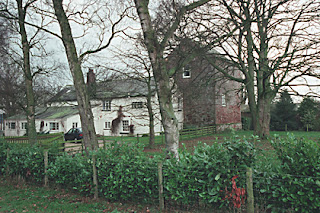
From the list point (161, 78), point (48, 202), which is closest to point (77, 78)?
point (161, 78)

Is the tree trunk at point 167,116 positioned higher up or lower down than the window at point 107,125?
higher up

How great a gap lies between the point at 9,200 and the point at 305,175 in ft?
23.9

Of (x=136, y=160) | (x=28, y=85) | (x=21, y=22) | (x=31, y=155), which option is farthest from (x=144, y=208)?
(x=21, y=22)

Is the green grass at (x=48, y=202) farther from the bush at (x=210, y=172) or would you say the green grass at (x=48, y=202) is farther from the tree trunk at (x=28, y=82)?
the tree trunk at (x=28, y=82)

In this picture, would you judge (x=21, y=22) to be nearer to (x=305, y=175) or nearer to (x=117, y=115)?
(x=305, y=175)

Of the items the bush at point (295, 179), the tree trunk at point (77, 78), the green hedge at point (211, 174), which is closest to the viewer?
the bush at point (295, 179)

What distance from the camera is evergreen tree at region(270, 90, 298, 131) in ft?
105

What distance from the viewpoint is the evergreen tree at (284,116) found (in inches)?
1258

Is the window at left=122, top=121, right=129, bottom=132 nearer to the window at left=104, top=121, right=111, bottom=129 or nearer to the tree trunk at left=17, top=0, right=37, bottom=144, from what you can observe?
the window at left=104, top=121, right=111, bottom=129

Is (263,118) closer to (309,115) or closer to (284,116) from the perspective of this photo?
(309,115)

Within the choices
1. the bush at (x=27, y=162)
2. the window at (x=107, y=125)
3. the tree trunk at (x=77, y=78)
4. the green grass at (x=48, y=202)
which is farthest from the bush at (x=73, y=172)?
the window at (x=107, y=125)

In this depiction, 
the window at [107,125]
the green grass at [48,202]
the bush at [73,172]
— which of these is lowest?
the green grass at [48,202]

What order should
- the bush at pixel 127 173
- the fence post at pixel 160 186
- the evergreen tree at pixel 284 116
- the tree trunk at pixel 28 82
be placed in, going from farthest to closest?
the evergreen tree at pixel 284 116 → the tree trunk at pixel 28 82 → the bush at pixel 127 173 → the fence post at pixel 160 186

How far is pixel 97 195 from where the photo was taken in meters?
6.59
